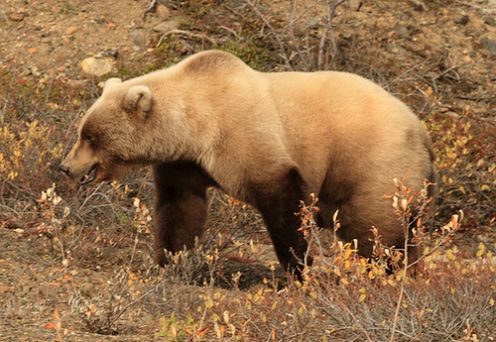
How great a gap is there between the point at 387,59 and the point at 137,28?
292 centimetres

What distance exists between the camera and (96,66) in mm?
12086

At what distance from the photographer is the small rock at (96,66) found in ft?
39.4

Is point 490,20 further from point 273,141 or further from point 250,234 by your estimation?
point 273,141

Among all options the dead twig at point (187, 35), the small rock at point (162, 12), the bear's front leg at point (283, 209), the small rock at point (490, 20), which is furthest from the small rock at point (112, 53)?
the bear's front leg at point (283, 209)

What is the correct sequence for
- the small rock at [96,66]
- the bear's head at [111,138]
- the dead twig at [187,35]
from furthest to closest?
1. the dead twig at [187,35]
2. the small rock at [96,66]
3. the bear's head at [111,138]

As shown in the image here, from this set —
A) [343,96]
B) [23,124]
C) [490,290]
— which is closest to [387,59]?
[23,124]

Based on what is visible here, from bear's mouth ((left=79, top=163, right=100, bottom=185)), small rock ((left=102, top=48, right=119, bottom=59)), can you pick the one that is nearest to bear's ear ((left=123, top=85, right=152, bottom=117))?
bear's mouth ((left=79, top=163, right=100, bottom=185))

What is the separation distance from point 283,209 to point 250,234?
2001mm

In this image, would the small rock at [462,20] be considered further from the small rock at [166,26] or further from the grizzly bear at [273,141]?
the grizzly bear at [273,141]

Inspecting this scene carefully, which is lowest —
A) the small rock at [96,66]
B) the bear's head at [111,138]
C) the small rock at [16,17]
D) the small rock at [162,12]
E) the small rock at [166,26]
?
the small rock at [96,66]

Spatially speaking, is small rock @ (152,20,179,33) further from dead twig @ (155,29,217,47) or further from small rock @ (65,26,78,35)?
small rock @ (65,26,78,35)

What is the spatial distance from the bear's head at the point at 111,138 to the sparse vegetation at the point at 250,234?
523 mm

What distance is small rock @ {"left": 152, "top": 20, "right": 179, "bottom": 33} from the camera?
12539 mm

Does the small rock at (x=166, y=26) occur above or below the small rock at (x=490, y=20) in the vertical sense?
above
